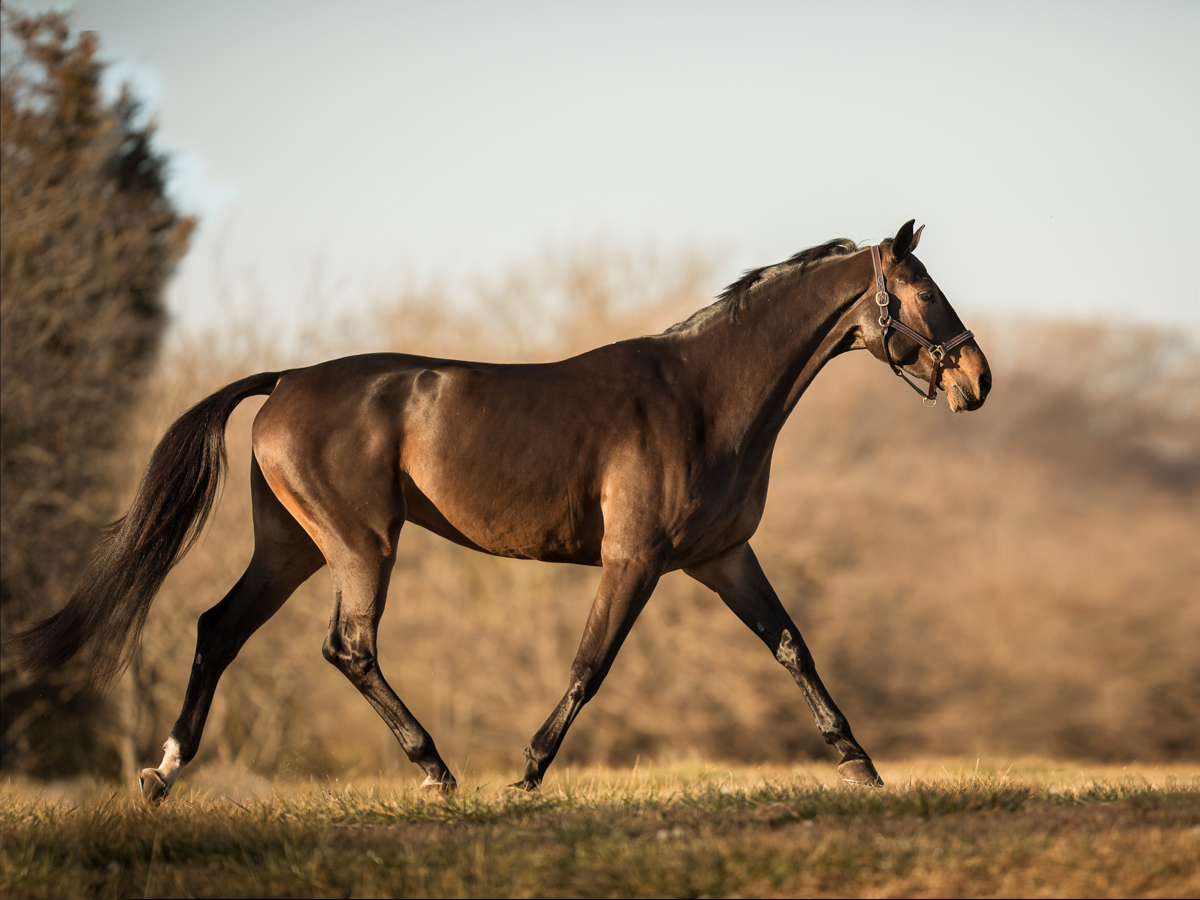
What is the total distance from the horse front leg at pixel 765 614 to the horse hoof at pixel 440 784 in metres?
1.58

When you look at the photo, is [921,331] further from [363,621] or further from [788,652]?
[363,621]

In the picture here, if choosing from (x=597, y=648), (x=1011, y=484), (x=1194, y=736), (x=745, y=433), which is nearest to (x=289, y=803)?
(x=597, y=648)

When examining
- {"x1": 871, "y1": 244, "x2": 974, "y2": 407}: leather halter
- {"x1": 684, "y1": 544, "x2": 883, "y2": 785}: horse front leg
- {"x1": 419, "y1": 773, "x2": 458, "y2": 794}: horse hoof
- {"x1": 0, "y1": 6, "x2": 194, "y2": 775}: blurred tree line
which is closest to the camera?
{"x1": 419, "y1": 773, "x2": 458, "y2": 794}: horse hoof

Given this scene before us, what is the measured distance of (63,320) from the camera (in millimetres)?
16156

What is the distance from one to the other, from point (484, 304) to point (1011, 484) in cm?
1297

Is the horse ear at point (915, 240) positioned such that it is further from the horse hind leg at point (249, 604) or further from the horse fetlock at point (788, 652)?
the horse hind leg at point (249, 604)

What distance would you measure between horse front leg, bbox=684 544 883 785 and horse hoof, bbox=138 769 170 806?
8.93ft

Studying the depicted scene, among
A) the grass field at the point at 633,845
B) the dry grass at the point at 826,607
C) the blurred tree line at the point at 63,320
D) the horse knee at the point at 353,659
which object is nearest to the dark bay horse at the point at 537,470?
the horse knee at the point at 353,659

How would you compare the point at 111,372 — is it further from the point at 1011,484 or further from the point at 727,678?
the point at 1011,484

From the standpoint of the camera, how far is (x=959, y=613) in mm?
23422

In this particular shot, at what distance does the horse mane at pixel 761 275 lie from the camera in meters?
5.50

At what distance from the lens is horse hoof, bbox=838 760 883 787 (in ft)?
17.0

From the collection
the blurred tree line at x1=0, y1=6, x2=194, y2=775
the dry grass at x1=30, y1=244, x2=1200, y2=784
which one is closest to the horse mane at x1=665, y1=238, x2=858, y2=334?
the blurred tree line at x1=0, y1=6, x2=194, y2=775

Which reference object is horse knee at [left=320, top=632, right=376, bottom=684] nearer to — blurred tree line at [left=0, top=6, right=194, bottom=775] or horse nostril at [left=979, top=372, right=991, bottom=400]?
horse nostril at [left=979, top=372, right=991, bottom=400]
